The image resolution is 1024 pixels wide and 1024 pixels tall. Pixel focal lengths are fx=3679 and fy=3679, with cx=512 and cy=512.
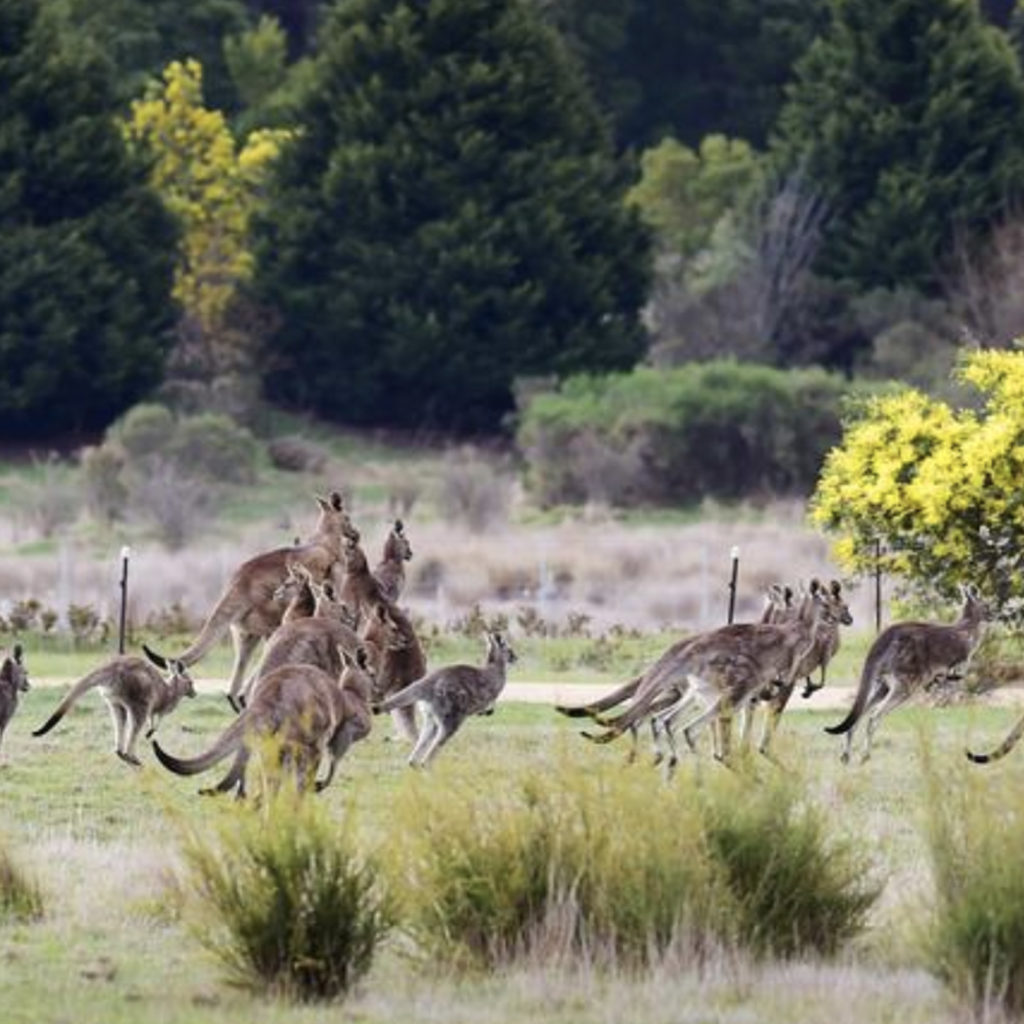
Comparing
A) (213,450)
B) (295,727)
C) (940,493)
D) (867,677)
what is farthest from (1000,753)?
(213,450)

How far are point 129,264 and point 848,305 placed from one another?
14.0 m

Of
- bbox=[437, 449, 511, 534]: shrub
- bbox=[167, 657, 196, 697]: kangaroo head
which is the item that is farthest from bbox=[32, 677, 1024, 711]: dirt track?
bbox=[437, 449, 511, 534]: shrub

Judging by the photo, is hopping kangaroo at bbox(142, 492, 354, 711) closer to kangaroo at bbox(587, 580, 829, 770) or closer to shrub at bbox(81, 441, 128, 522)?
kangaroo at bbox(587, 580, 829, 770)

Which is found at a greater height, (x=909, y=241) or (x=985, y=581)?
(x=909, y=241)

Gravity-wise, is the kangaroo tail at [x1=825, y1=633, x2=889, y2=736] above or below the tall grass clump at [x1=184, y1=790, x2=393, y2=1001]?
above

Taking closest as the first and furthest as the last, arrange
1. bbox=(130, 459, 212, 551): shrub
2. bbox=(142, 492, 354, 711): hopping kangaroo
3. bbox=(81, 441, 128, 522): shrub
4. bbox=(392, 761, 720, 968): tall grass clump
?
1. bbox=(392, 761, 720, 968): tall grass clump
2. bbox=(142, 492, 354, 711): hopping kangaroo
3. bbox=(130, 459, 212, 551): shrub
4. bbox=(81, 441, 128, 522): shrub

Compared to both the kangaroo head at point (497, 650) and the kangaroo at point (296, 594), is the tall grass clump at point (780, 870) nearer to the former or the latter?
the kangaroo head at point (497, 650)

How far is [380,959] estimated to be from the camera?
53.4 ft

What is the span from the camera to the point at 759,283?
6656 cm

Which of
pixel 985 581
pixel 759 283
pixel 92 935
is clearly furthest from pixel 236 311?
pixel 92 935

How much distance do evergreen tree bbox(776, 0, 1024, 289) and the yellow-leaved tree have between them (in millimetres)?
10017

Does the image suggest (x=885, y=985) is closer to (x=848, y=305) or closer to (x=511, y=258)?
(x=511, y=258)

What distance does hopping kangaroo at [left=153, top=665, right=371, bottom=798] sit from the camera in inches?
727

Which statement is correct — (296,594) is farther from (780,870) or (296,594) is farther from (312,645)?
(780,870)
